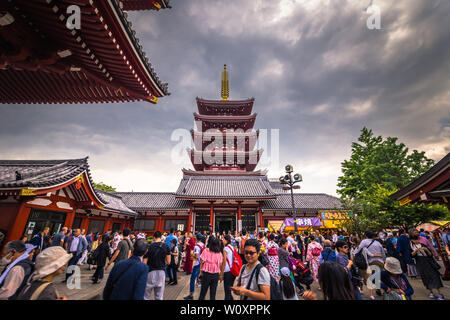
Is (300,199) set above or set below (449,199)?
above

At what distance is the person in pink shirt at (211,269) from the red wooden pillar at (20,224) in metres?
7.42

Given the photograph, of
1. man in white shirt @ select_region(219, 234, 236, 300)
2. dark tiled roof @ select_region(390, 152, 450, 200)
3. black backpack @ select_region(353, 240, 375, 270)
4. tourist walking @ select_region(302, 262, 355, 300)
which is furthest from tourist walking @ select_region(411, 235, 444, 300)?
man in white shirt @ select_region(219, 234, 236, 300)

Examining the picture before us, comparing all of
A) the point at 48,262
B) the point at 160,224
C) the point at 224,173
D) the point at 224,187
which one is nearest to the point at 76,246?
the point at 48,262

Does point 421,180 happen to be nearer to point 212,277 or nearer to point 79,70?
point 212,277

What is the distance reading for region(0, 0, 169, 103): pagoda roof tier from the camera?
3.51 m

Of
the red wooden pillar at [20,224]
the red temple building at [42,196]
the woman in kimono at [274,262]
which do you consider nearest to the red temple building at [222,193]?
the red temple building at [42,196]

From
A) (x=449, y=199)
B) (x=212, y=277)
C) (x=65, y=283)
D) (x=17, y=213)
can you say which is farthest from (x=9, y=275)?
(x=449, y=199)

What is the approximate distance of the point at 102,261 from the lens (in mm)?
5875

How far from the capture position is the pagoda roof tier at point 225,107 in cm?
2436

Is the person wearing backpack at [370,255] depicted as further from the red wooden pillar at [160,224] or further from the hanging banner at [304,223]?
the red wooden pillar at [160,224]

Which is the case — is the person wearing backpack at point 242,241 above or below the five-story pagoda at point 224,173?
Answer: below

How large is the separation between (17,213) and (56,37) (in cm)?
670

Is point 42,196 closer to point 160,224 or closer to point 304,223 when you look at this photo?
point 160,224

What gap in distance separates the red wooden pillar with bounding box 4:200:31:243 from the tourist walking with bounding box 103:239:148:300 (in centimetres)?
740
